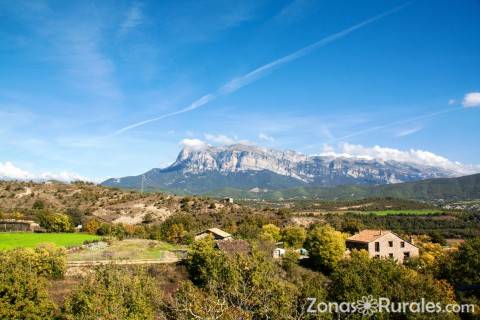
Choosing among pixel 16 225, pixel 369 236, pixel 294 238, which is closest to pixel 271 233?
pixel 294 238

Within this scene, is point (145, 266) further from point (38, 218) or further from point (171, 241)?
point (38, 218)

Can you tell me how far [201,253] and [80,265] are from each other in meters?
15.7

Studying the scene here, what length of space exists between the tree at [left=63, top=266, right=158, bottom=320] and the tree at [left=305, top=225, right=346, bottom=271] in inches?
1333

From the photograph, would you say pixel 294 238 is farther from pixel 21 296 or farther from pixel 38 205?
pixel 38 205

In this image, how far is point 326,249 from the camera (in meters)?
62.5

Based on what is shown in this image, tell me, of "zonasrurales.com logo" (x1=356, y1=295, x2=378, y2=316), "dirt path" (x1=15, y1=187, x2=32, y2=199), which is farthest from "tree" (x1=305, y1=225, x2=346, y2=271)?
"dirt path" (x1=15, y1=187, x2=32, y2=199)

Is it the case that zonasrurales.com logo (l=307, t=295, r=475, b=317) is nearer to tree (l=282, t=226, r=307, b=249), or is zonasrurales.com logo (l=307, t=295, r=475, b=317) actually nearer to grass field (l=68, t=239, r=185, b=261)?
grass field (l=68, t=239, r=185, b=261)

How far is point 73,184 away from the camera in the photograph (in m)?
128

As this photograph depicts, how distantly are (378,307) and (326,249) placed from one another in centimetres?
3502

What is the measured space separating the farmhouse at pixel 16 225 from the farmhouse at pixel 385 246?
6502 centimetres

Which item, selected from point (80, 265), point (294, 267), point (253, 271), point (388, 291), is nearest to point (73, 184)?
point (80, 265)

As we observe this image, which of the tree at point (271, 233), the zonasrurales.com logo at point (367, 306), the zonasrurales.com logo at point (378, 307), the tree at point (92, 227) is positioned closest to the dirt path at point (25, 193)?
the tree at point (92, 227)

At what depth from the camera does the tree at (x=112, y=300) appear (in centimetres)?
2947

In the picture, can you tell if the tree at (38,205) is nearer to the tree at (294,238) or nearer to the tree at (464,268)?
the tree at (294,238)
